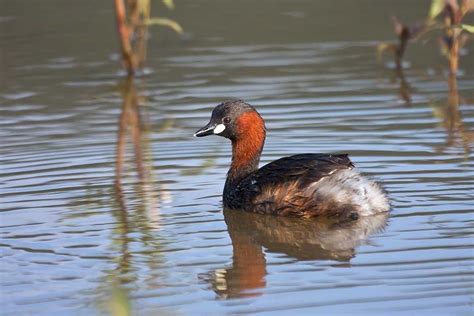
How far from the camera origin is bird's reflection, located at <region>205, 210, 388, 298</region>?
6.91 meters

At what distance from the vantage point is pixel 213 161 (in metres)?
10.4

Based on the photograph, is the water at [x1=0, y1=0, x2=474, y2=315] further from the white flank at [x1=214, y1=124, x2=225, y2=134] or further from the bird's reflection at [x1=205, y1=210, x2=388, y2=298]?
the white flank at [x1=214, y1=124, x2=225, y2=134]

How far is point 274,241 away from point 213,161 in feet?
8.21

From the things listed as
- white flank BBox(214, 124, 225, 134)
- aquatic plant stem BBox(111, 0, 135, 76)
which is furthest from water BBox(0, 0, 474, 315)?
white flank BBox(214, 124, 225, 134)

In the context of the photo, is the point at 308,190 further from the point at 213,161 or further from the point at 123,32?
the point at 123,32

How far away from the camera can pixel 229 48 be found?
15.6 metres

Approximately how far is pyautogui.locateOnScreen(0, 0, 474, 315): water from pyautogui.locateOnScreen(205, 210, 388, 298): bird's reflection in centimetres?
2

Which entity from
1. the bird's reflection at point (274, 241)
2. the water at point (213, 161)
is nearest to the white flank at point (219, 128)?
the water at point (213, 161)

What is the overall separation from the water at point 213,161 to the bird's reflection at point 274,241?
2cm

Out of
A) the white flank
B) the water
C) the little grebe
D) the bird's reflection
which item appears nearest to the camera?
the water

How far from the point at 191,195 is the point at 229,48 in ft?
21.9

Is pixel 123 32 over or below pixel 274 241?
over

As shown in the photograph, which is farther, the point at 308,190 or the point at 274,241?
the point at 308,190

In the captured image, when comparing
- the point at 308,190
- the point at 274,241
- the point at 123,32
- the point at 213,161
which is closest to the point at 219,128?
the point at 213,161
